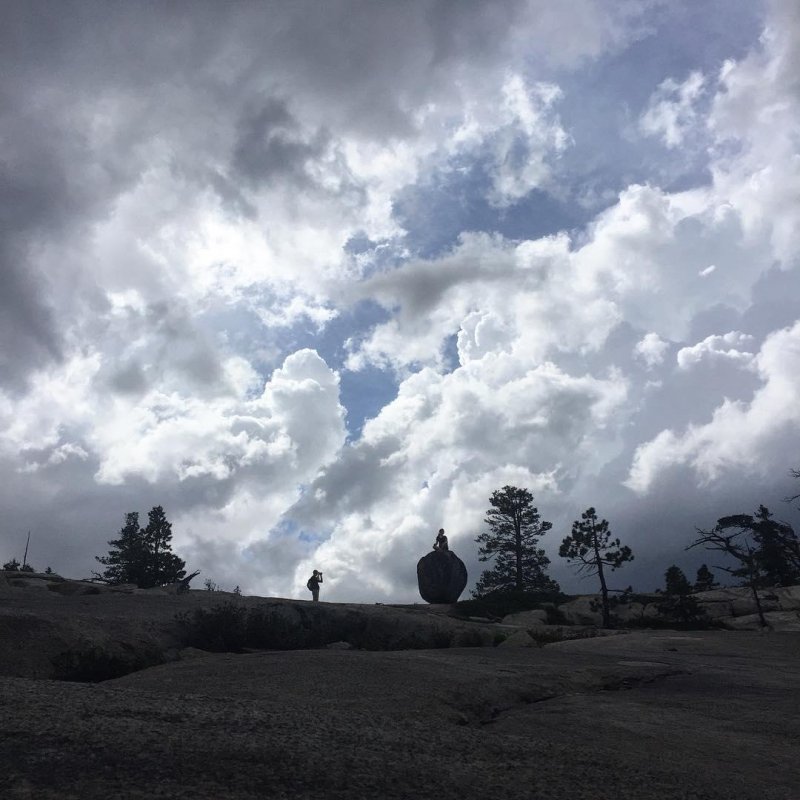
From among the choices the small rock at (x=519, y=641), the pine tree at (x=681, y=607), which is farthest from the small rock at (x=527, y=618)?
the small rock at (x=519, y=641)

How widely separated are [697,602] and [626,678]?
2546cm

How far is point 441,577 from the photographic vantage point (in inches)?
1515

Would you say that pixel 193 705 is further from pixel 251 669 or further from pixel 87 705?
pixel 251 669

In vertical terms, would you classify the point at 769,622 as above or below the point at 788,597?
below

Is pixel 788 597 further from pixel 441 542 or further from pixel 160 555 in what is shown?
pixel 160 555

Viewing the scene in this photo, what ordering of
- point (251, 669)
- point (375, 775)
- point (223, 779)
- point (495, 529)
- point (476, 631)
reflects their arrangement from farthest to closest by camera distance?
point (495, 529)
point (476, 631)
point (251, 669)
point (375, 775)
point (223, 779)

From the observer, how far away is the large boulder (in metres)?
38.3

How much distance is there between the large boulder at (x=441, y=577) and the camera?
38281 mm

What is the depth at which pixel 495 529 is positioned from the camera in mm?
51938

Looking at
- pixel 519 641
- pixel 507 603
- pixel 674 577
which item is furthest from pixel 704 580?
pixel 519 641

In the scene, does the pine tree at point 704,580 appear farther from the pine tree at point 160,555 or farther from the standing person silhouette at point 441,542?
the pine tree at point 160,555

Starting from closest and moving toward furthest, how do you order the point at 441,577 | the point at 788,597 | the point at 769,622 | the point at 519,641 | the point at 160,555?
the point at 519,641
the point at 769,622
the point at 788,597
the point at 441,577
the point at 160,555

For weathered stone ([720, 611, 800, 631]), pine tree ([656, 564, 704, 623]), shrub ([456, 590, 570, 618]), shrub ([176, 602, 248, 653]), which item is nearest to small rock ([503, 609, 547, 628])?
shrub ([456, 590, 570, 618])

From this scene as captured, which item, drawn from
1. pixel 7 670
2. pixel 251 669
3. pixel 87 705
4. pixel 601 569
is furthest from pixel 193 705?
pixel 601 569
